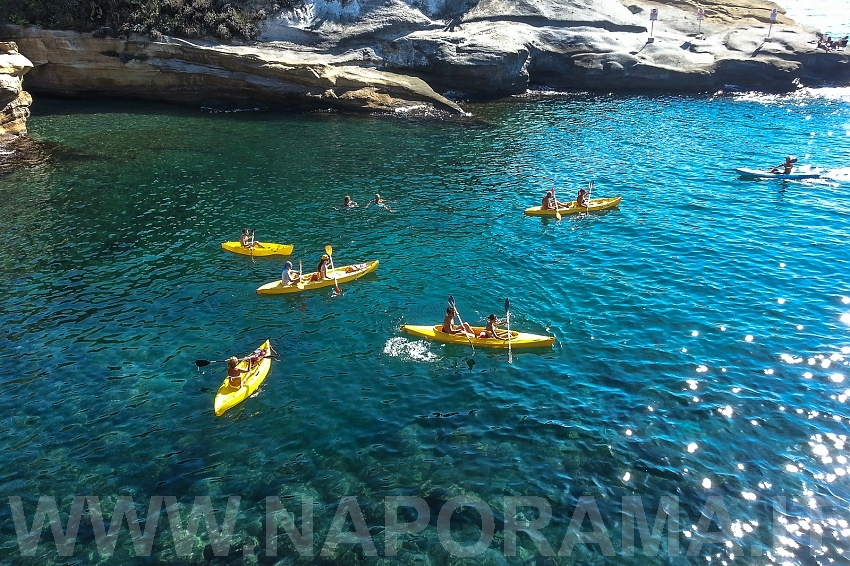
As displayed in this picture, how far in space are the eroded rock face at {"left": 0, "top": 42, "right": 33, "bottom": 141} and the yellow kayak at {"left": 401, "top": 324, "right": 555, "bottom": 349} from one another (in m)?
33.0

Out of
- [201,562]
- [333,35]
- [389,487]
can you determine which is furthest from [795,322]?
[333,35]

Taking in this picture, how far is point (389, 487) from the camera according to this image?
13.8 metres

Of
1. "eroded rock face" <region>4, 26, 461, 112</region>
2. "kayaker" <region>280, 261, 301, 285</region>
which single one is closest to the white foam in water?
"kayaker" <region>280, 261, 301, 285</region>

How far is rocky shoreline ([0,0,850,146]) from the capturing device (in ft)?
145

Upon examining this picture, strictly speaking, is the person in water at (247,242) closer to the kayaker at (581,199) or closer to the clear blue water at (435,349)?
the clear blue water at (435,349)

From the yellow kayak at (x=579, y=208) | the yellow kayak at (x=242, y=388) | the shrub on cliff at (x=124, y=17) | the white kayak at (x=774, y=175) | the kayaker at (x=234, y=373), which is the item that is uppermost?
the shrub on cliff at (x=124, y=17)

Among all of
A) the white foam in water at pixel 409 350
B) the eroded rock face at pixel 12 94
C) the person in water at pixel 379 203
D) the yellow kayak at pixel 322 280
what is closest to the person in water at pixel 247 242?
the yellow kayak at pixel 322 280

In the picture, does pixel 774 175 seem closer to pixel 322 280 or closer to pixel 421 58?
pixel 322 280

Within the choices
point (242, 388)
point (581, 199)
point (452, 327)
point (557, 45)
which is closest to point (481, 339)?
point (452, 327)

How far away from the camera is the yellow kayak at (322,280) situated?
22344mm

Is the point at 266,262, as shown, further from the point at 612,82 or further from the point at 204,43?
the point at 612,82

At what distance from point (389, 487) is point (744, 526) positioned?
7.89m

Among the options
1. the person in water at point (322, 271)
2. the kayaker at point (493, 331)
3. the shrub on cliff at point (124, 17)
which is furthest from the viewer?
the shrub on cliff at point (124, 17)

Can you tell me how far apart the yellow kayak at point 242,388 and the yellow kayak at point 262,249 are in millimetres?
7941
